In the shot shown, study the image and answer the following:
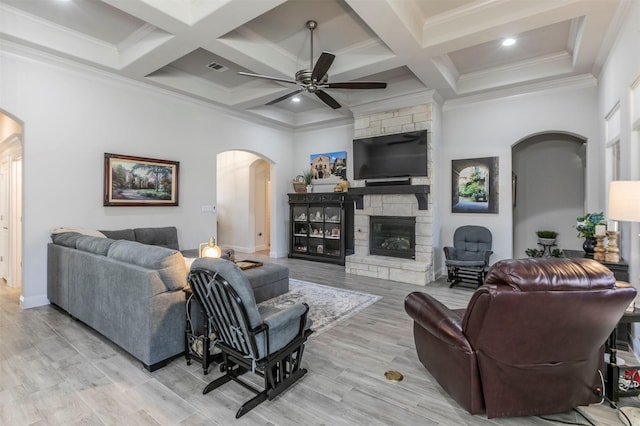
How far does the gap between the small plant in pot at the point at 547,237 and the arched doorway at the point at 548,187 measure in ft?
1.14

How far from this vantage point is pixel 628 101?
3100mm

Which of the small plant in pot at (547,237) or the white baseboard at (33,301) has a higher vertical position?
the small plant in pot at (547,237)

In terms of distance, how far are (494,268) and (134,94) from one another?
18.1 ft

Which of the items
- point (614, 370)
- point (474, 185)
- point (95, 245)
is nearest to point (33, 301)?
point (95, 245)

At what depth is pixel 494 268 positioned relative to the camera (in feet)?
5.79

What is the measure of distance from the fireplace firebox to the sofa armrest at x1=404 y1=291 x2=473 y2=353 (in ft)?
11.6

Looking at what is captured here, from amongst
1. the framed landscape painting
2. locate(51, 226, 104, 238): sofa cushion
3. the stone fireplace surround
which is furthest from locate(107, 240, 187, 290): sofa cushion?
the stone fireplace surround

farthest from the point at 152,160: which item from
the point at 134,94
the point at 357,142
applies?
the point at 357,142

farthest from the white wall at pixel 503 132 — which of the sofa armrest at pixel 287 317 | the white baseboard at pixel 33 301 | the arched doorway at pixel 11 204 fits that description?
the arched doorway at pixel 11 204

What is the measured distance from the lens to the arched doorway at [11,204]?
4770mm

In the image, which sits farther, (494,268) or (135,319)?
(135,319)

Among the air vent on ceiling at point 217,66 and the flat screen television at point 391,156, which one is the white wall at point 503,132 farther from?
the air vent on ceiling at point 217,66

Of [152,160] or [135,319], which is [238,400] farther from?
[152,160]

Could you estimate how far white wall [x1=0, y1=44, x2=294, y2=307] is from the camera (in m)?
3.93
